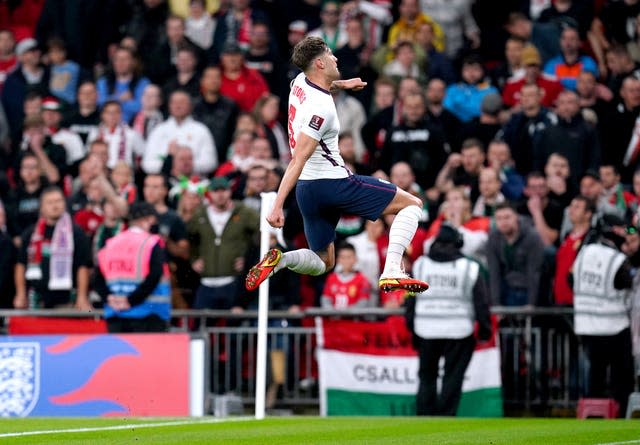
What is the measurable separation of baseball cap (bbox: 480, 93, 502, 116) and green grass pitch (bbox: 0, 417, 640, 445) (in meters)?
7.04

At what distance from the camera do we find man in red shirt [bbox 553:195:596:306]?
17.3 metres

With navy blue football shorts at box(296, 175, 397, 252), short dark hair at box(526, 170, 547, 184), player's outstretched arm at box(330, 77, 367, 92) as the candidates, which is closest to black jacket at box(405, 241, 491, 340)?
short dark hair at box(526, 170, 547, 184)

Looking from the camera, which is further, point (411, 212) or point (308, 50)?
point (411, 212)

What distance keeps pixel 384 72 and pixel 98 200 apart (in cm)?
475

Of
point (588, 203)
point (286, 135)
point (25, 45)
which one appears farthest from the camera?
point (25, 45)

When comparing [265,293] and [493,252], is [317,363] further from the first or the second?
[265,293]

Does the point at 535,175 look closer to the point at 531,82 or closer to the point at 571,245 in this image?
the point at 571,245

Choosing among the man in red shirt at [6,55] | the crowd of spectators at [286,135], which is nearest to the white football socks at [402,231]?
the crowd of spectators at [286,135]

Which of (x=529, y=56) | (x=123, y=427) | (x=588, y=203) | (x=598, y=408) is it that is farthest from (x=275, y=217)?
(x=529, y=56)

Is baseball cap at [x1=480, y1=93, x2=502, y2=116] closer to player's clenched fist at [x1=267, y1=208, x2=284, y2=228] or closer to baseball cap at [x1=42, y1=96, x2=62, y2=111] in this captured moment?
baseball cap at [x1=42, y1=96, x2=62, y2=111]

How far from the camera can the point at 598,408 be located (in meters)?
16.4

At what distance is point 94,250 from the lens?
19.3 meters

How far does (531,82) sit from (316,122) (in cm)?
925

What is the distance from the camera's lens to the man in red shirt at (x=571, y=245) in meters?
17.3
